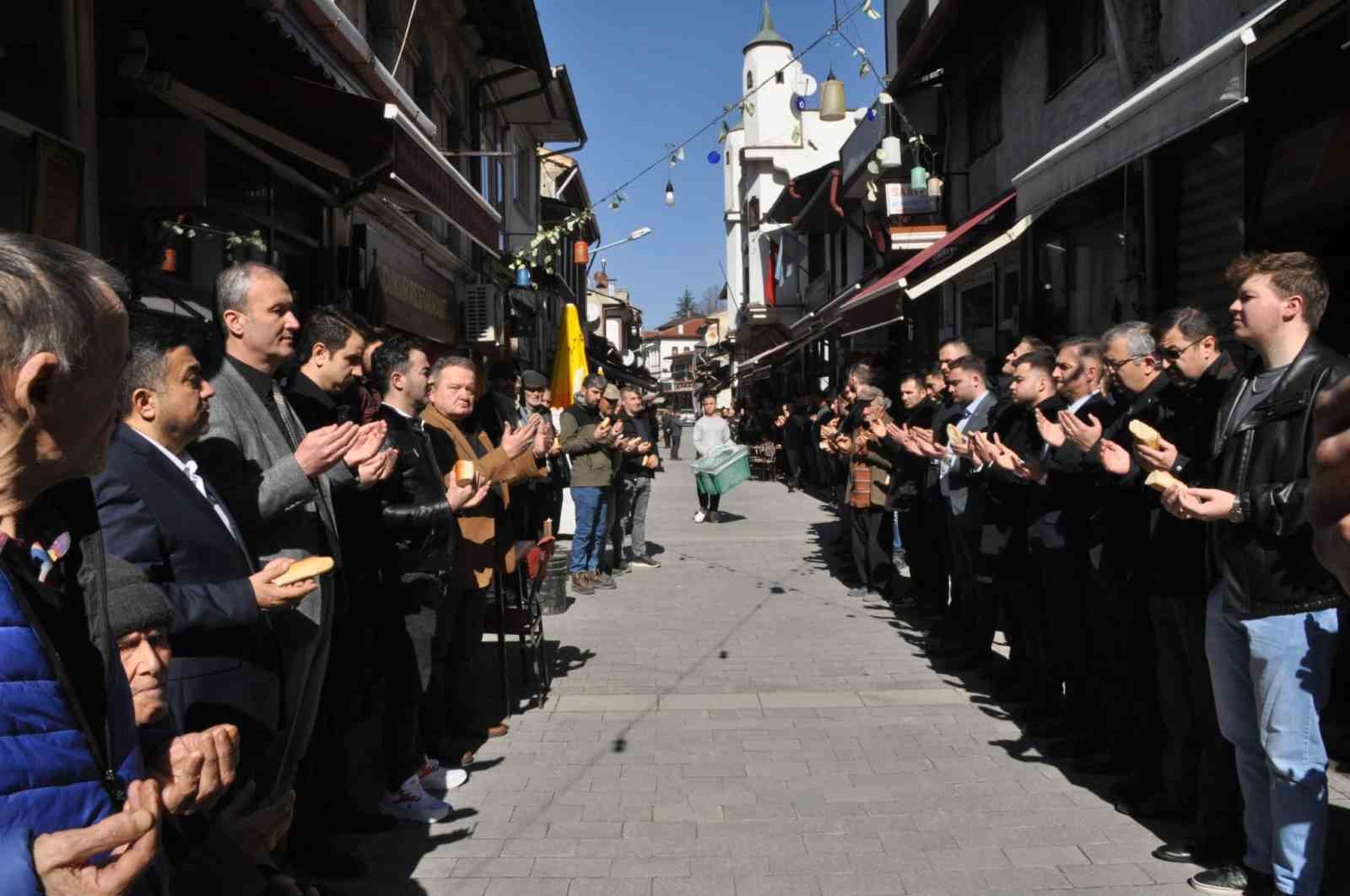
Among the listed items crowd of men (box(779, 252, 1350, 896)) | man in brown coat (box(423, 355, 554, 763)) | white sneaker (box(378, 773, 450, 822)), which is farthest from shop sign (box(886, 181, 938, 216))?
white sneaker (box(378, 773, 450, 822))

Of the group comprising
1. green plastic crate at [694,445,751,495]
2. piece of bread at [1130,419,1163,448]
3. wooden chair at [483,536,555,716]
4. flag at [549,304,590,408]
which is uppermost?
flag at [549,304,590,408]

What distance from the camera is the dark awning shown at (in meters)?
6.11

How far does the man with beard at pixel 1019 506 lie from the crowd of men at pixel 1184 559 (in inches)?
0.5

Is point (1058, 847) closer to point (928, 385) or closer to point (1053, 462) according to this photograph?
point (1053, 462)

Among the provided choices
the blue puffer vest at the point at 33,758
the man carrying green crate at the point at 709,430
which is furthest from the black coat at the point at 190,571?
the man carrying green crate at the point at 709,430

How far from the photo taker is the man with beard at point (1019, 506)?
5875 mm

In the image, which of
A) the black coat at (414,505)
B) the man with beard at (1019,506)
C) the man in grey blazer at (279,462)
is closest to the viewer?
the man in grey blazer at (279,462)

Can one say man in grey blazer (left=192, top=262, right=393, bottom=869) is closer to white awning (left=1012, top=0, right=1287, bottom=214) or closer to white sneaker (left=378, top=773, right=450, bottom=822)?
white sneaker (left=378, top=773, right=450, bottom=822)

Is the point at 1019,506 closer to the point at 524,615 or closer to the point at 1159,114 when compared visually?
the point at 1159,114

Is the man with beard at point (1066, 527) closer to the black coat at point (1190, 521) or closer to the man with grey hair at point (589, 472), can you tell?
the black coat at point (1190, 521)

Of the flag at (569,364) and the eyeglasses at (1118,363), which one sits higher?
the flag at (569,364)

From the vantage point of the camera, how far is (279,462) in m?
3.49

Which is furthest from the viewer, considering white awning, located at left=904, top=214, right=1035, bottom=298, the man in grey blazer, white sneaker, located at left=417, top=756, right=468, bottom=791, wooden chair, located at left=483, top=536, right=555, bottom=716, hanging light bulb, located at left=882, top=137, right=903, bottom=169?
hanging light bulb, located at left=882, top=137, right=903, bottom=169

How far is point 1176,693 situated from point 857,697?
2.55 meters
